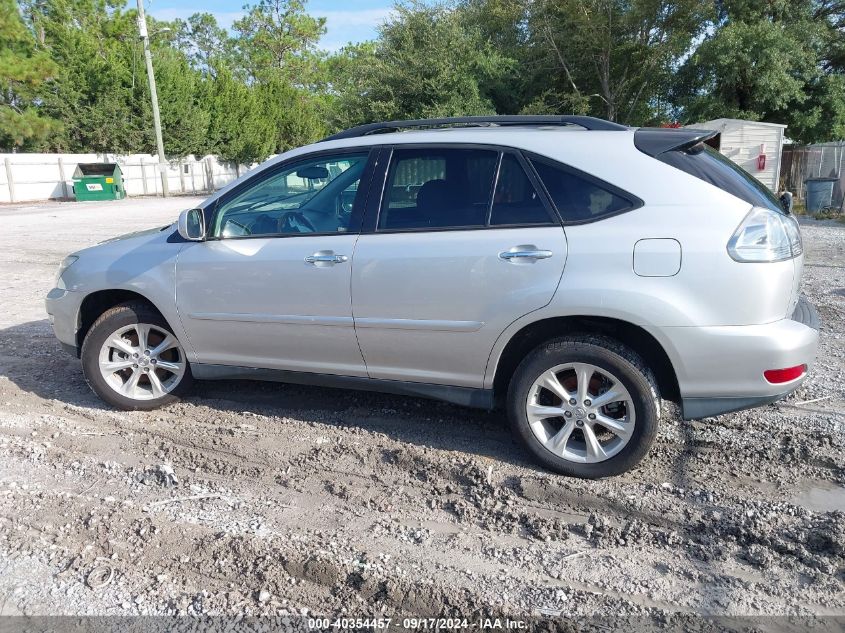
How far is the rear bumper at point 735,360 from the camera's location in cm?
332

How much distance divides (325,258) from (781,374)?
2485mm

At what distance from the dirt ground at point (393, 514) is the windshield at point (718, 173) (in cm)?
145

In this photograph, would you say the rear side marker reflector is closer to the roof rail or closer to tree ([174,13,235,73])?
the roof rail

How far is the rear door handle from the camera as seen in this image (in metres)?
3.55

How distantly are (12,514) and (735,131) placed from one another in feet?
60.6

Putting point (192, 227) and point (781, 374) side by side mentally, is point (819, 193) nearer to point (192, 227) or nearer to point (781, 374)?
point (781, 374)

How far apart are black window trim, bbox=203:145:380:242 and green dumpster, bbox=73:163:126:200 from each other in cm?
3066

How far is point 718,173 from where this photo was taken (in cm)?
355

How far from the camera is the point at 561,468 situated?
371cm

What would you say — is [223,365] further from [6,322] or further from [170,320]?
[6,322]

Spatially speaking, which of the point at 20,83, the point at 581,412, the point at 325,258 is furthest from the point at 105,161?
the point at 581,412

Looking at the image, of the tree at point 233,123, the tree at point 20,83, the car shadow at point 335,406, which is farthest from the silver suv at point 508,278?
the tree at point 233,123

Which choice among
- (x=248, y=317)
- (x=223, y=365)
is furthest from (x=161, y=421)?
(x=248, y=317)

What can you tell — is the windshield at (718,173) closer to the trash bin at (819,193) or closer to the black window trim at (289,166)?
the black window trim at (289,166)
